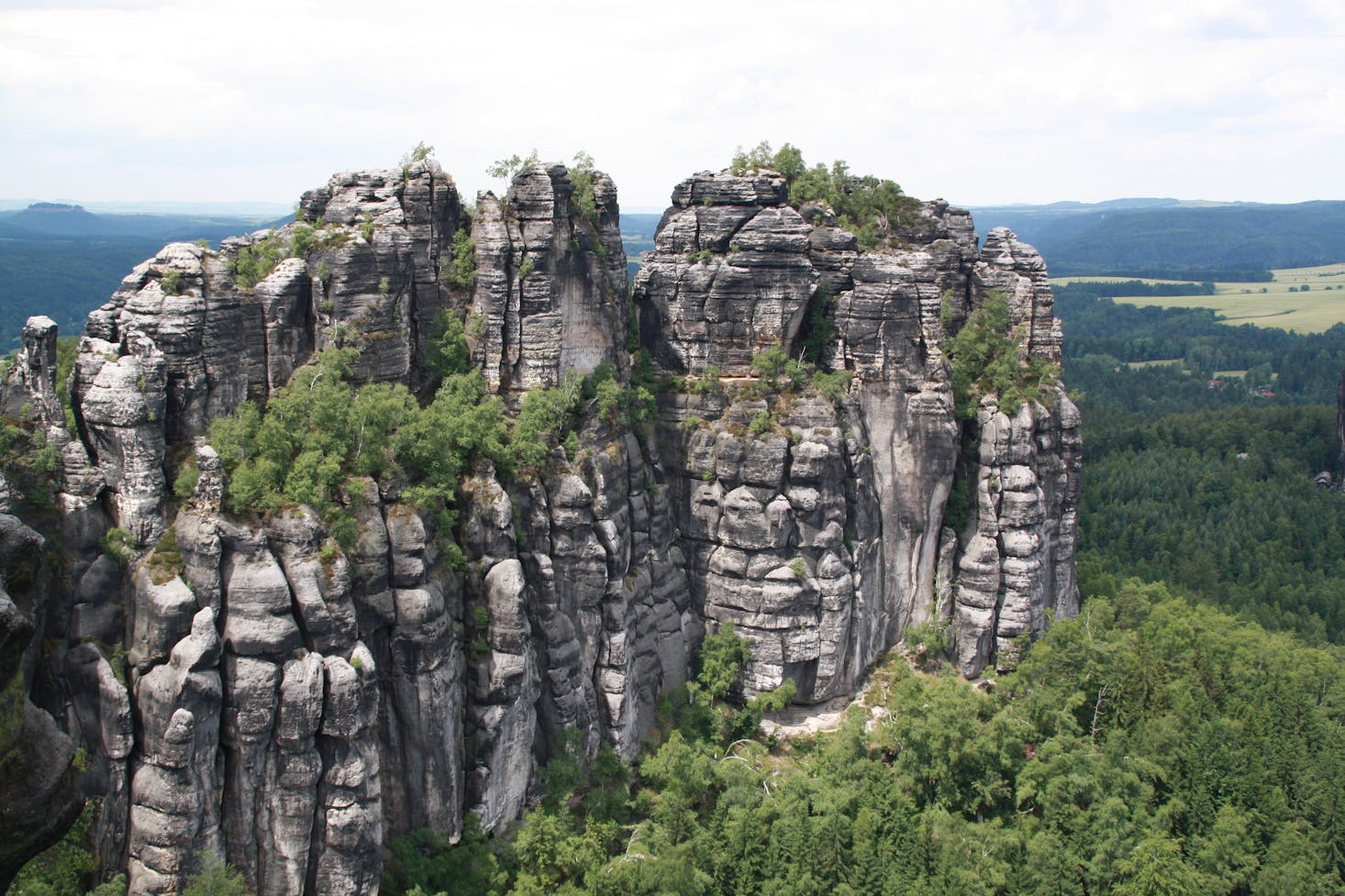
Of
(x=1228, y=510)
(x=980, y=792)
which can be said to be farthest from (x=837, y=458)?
(x=1228, y=510)

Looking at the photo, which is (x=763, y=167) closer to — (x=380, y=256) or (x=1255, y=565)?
(x=380, y=256)

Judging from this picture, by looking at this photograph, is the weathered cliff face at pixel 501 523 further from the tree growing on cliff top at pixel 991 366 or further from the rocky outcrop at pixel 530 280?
the tree growing on cliff top at pixel 991 366

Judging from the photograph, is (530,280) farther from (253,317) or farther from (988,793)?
(988,793)

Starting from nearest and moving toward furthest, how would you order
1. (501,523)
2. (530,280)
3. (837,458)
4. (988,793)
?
(501,523)
(530,280)
(988,793)
(837,458)

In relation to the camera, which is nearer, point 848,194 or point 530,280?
point 530,280

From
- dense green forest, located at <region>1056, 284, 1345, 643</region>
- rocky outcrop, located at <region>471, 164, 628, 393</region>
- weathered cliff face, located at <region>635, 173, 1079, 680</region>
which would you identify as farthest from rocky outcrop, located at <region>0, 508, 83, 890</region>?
dense green forest, located at <region>1056, 284, 1345, 643</region>

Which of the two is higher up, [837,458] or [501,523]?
[837,458]

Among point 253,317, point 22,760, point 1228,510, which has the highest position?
point 253,317

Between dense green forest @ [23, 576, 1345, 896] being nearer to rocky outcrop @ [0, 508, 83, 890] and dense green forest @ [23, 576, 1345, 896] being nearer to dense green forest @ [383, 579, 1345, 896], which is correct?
dense green forest @ [383, 579, 1345, 896]
